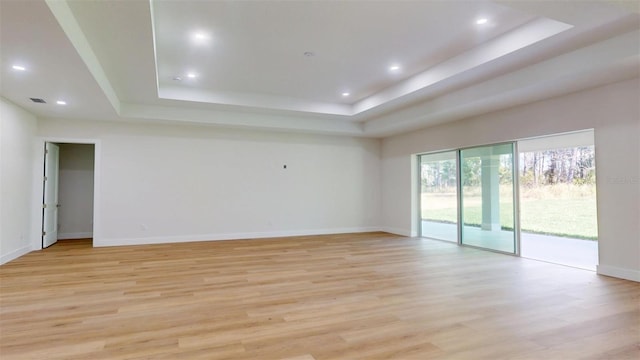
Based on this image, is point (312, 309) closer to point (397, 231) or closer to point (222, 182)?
point (222, 182)

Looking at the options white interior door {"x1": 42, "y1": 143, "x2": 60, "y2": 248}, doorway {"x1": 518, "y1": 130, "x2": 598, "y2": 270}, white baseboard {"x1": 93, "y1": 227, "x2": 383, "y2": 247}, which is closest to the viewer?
doorway {"x1": 518, "y1": 130, "x2": 598, "y2": 270}

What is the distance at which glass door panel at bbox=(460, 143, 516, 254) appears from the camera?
20.1ft

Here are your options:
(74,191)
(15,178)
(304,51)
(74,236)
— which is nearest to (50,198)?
(74,191)

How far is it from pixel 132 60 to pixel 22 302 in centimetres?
296

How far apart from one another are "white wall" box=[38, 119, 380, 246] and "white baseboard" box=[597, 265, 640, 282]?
17.5 feet

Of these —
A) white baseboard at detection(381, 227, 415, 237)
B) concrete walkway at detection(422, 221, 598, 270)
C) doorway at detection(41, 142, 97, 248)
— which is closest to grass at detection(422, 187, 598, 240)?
concrete walkway at detection(422, 221, 598, 270)

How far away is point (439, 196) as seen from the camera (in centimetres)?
787

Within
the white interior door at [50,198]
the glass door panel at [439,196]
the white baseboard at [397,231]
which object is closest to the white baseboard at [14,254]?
the white interior door at [50,198]

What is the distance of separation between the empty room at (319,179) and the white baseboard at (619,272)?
24 millimetres

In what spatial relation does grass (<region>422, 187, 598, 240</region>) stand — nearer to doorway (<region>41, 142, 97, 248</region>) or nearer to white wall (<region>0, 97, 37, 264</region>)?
doorway (<region>41, 142, 97, 248</region>)

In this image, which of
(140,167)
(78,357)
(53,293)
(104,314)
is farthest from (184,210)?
(78,357)

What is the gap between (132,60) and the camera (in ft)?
14.0

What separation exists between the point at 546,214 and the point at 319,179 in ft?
17.6

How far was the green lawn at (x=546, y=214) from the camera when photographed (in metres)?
6.92
